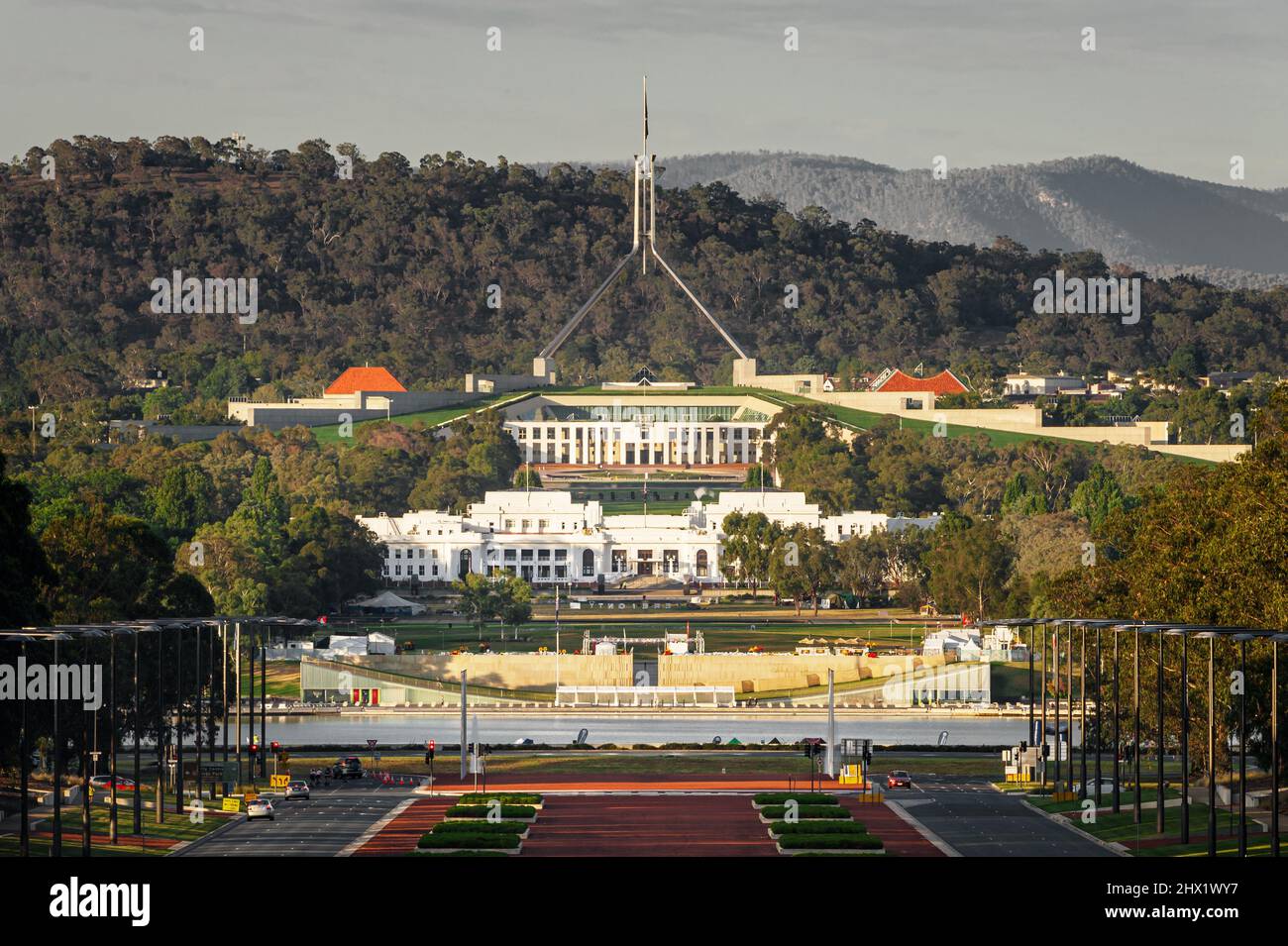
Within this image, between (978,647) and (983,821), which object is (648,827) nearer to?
(983,821)

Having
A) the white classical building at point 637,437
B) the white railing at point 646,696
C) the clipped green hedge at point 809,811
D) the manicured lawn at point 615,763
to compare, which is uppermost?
the white classical building at point 637,437

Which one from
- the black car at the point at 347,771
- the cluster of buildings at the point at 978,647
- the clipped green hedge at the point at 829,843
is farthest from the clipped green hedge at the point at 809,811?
the cluster of buildings at the point at 978,647

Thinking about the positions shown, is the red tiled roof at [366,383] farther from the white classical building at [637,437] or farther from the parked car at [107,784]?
the parked car at [107,784]

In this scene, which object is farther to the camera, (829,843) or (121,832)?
(121,832)

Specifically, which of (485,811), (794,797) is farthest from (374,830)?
(794,797)

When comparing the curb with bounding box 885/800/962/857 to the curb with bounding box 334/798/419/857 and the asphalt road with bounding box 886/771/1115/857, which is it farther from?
the curb with bounding box 334/798/419/857

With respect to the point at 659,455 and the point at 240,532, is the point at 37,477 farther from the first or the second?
the point at 659,455

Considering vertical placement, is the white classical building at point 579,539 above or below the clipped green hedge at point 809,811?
above
